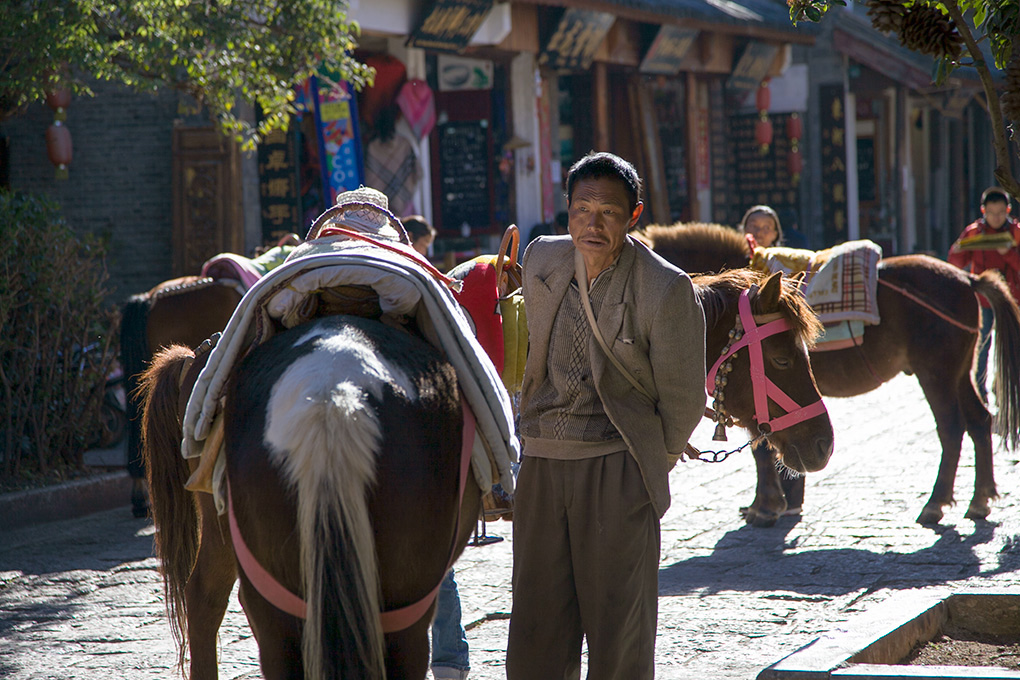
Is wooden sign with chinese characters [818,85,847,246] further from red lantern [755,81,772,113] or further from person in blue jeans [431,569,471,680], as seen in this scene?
person in blue jeans [431,569,471,680]

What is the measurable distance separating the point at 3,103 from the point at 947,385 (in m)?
6.65

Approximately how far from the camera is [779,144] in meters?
19.6

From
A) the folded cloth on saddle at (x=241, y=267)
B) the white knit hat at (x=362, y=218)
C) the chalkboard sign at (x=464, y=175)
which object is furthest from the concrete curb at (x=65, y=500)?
the chalkboard sign at (x=464, y=175)

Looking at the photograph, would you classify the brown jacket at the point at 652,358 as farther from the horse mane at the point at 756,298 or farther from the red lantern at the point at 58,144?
the red lantern at the point at 58,144

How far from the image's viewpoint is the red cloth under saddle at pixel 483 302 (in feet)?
12.8

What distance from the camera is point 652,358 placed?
10.1 ft

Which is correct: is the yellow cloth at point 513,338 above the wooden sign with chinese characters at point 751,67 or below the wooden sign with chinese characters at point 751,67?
below

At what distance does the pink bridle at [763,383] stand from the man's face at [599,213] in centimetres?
195

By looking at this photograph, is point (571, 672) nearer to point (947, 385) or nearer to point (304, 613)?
point (304, 613)

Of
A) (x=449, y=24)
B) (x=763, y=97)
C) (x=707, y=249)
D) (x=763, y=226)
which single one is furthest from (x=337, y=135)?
(x=763, y=97)

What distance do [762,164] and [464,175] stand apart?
7.82m

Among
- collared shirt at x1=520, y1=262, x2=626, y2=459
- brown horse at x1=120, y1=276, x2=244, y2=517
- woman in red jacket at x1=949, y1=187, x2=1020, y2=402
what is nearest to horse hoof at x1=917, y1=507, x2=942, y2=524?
woman in red jacket at x1=949, y1=187, x2=1020, y2=402

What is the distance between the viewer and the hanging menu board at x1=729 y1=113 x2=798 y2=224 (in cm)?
1948

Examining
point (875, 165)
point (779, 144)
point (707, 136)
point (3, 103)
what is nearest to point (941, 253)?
point (875, 165)
